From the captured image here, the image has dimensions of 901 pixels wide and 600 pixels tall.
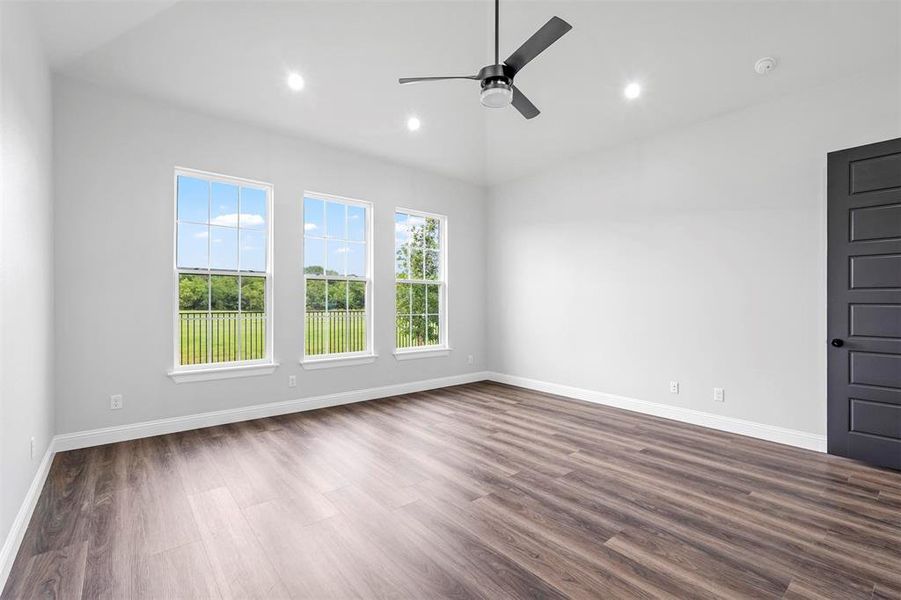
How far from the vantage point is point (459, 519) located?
7.98 feet

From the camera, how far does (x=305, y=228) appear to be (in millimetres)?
4992

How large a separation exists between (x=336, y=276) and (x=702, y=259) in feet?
13.3

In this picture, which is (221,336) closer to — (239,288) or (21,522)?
(239,288)

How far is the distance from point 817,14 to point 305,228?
4.92 meters

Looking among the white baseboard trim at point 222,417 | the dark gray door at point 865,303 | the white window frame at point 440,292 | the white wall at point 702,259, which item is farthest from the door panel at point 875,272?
the white baseboard trim at point 222,417

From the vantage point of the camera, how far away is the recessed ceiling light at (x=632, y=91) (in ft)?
13.4

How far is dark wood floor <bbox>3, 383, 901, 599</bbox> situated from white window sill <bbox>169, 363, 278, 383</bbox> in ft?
1.80

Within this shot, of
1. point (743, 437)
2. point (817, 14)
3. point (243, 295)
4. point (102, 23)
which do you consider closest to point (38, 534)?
point (243, 295)

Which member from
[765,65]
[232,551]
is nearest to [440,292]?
[765,65]

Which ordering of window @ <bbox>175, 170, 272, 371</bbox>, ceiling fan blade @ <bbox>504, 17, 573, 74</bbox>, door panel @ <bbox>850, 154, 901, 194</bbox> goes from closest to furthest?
1. ceiling fan blade @ <bbox>504, 17, 573, 74</bbox>
2. door panel @ <bbox>850, 154, 901, 194</bbox>
3. window @ <bbox>175, 170, 272, 371</bbox>

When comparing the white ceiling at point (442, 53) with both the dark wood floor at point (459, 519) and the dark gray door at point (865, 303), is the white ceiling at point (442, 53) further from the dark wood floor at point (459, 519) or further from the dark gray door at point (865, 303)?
the dark wood floor at point (459, 519)

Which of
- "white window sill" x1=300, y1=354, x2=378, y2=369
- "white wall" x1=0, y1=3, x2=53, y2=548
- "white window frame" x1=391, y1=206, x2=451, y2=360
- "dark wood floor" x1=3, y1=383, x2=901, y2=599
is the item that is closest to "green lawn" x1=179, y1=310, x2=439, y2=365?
"white window sill" x1=300, y1=354, x2=378, y2=369

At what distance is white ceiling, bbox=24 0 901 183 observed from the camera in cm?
318

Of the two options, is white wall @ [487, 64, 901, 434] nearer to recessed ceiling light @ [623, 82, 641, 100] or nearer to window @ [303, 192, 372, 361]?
recessed ceiling light @ [623, 82, 641, 100]
